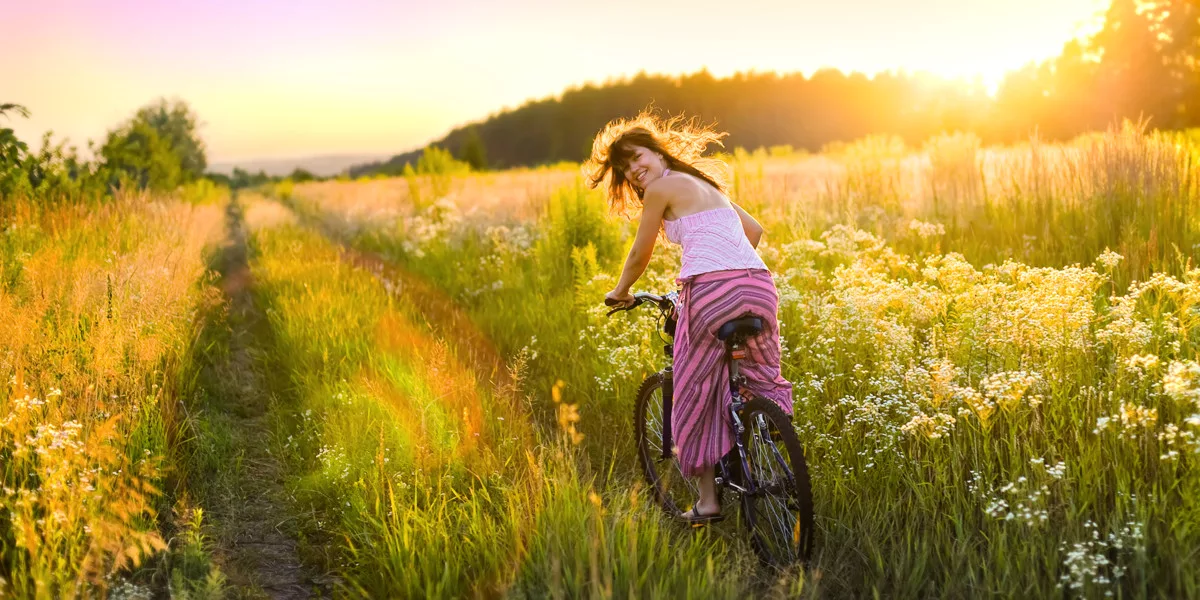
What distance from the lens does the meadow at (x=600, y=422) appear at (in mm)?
3107

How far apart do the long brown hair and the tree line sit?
21.8 inches

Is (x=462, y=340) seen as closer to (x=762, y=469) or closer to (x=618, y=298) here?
(x=618, y=298)

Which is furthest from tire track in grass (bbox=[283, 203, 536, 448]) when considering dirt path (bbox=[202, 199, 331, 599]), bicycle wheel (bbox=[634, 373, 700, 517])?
dirt path (bbox=[202, 199, 331, 599])

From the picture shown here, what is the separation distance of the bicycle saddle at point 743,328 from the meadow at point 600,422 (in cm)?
83

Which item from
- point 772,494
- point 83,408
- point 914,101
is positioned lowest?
point 772,494

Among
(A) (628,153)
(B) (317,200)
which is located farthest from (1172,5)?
(A) (628,153)

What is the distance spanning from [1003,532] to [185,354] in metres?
5.70

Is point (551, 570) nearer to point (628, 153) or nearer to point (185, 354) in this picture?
point (628, 153)

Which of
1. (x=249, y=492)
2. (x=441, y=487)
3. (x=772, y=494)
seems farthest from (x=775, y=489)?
(x=249, y=492)

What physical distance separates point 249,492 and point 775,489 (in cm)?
316

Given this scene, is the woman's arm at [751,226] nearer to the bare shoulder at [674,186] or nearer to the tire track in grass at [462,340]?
the bare shoulder at [674,186]

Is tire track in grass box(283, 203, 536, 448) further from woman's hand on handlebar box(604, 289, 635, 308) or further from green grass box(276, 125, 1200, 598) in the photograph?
woman's hand on handlebar box(604, 289, 635, 308)

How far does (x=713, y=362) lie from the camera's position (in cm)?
364

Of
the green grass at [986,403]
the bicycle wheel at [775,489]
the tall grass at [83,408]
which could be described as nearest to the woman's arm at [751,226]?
the green grass at [986,403]
